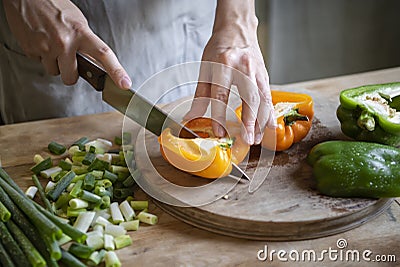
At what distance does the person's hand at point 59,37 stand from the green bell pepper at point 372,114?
66cm

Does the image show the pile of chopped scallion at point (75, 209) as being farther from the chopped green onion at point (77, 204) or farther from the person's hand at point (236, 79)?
the person's hand at point (236, 79)

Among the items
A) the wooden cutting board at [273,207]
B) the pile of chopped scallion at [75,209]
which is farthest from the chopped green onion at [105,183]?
the wooden cutting board at [273,207]

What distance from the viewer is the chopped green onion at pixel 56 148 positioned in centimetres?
175

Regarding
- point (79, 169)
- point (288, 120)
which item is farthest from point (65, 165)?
point (288, 120)

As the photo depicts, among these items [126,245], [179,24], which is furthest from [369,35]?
[126,245]

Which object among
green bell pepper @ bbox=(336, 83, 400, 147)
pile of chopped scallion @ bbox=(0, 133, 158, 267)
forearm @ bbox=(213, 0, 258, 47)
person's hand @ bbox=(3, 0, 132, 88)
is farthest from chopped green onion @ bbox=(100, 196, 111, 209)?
green bell pepper @ bbox=(336, 83, 400, 147)

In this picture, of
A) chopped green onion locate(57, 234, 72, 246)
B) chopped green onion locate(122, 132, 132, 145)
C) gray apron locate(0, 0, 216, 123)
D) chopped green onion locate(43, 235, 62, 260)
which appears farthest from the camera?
gray apron locate(0, 0, 216, 123)

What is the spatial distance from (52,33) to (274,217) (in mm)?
829

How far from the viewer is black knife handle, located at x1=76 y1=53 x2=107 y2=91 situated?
163 centimetres

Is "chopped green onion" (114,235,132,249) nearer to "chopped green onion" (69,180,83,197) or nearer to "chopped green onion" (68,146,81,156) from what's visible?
"chopped green onion" (69,180,83,197)

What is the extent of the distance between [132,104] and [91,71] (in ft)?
0.52

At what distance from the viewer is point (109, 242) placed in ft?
4.44

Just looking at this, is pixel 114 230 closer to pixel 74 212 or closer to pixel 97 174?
pixel 74 212

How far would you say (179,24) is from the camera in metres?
2.16
